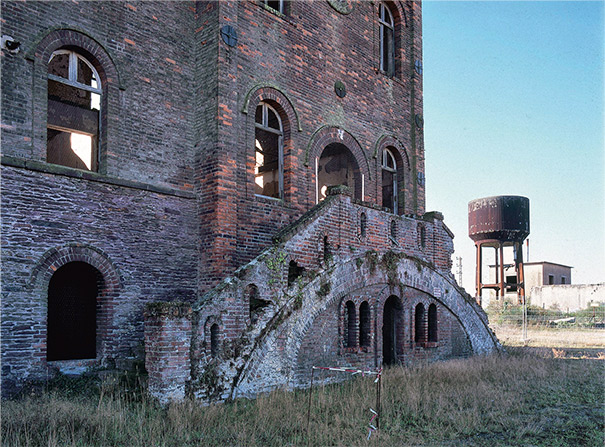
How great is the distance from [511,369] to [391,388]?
13.7 ft

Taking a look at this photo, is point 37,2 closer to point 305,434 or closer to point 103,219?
point 103,219

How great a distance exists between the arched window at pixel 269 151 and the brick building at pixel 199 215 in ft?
0.31

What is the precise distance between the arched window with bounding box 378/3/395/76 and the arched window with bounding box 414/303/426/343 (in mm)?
7367

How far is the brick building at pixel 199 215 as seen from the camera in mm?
8805

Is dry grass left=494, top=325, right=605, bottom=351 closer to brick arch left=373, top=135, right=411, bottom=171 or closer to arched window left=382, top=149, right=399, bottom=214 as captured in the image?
arched window left=382, top=149, right=399, bottom=214

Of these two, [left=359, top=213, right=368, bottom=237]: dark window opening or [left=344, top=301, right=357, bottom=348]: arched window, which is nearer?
[left=344, top=301, right=357, bottom=348]: arched window

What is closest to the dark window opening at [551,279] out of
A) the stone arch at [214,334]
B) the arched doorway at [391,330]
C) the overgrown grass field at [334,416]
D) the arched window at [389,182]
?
the arched window at [389,182]

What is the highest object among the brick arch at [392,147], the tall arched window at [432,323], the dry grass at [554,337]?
the brick arch at [392,147]

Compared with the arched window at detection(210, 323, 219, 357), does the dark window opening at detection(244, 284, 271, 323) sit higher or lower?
higher

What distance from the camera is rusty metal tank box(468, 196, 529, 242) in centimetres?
3047

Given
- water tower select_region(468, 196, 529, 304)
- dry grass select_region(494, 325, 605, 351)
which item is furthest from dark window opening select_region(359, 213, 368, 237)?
water tower select_region(468, 196, 529, 304)

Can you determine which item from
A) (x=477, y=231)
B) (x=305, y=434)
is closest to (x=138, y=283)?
(x=305, y=434)

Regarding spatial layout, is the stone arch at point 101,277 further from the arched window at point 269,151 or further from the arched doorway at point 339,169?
the arched doorway at point 339,169

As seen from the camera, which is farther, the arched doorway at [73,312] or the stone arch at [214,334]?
the arched doorway at [73,312]
